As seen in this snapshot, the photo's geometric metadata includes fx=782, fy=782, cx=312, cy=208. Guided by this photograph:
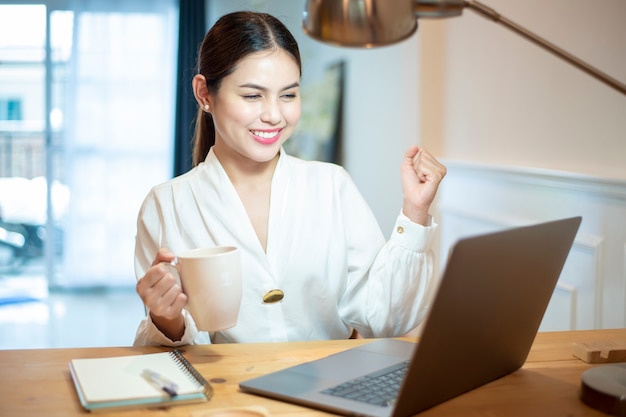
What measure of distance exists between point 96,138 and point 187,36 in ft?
3.27

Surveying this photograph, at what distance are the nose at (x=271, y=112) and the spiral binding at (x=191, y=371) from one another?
574 mm

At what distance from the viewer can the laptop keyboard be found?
41.1 inches

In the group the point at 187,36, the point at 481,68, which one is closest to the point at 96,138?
the point at 187,36

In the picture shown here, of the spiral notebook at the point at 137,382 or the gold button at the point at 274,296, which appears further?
the gold button at the point at 274,296

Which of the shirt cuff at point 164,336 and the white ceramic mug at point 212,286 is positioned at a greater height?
the white ceramic mug at point 212,286

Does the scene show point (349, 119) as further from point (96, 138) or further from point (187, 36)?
point (96, 138)

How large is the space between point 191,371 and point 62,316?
425cm

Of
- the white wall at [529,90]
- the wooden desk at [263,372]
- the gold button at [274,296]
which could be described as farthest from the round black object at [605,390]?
the white wall at [529,90]

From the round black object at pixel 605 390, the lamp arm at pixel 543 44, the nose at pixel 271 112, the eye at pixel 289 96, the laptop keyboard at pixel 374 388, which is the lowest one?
the laptop keyboard at pixel 374 388

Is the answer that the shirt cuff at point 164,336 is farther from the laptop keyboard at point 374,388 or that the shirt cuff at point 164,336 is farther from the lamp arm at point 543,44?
the lamp arm at point 543,44

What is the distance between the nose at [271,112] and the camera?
1659 mm

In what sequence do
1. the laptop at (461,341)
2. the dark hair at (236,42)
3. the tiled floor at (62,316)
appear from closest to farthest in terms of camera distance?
the laptop at (461,341) → the dark hair at (236,42) → the tiled floor at (62,316)

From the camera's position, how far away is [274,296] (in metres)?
1.59

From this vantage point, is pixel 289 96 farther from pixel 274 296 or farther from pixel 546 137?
pixel 546 137
